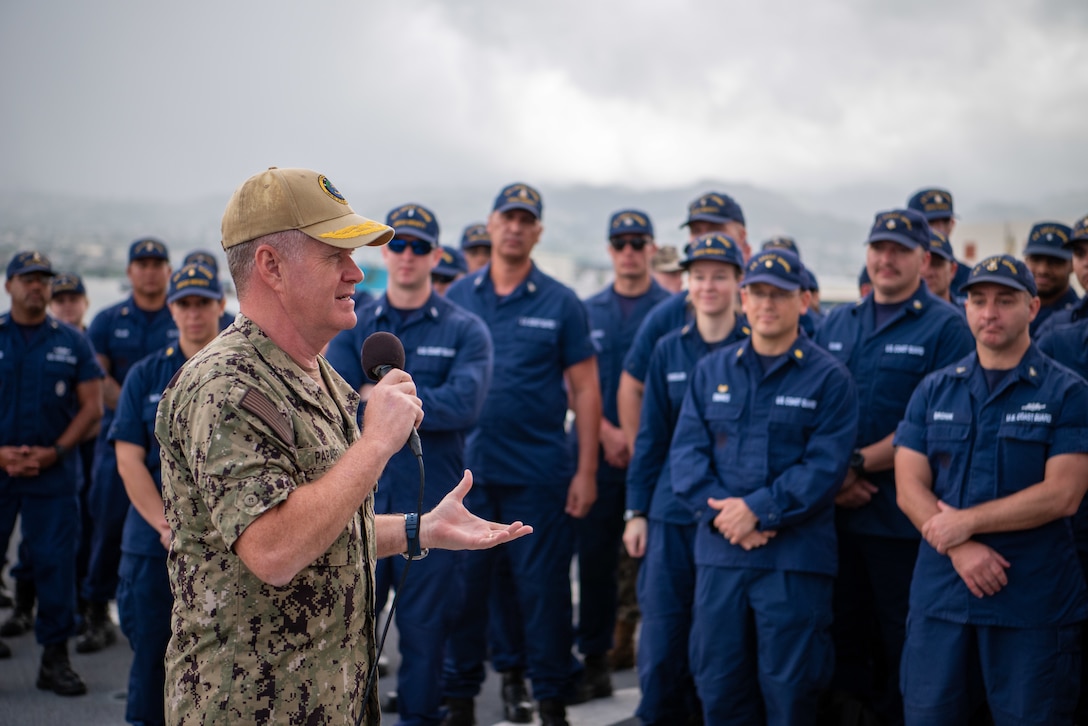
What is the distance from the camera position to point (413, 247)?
437cm

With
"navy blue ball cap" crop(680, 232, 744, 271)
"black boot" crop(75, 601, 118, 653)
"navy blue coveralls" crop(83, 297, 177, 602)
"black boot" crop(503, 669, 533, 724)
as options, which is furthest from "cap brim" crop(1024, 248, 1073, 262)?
"black boot" crop(75, 601, 118, 653)

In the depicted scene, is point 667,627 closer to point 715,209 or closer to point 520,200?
point 520,200

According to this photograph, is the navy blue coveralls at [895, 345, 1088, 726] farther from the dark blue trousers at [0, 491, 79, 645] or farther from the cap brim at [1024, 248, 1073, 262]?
the dark blue trousers at [0, 491, 79, 645]

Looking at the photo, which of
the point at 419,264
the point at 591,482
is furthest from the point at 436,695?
the point at 419,264

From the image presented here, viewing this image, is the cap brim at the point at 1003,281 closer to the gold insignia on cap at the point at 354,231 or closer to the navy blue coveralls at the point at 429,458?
the navy blue coveralls at the point at 429,458

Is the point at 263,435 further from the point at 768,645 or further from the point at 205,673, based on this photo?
the point at 768,645

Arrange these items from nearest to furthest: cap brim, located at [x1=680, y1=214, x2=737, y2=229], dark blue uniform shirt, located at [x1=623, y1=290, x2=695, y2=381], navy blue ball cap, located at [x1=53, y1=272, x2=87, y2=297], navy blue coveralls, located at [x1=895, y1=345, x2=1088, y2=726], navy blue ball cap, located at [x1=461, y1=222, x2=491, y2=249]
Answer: navy blue coveralls, located at [x1=895, y1=345, x2=1088, y2=726] < dark blue uniform shirt, located at [x1=623, y1=290, x2=695, y2=381] < cap brim, located at [x1=680, y1=214, x2=737, y2=229] < navy blue ball cap, located at [x1=461, y1=222, x2=491, y2=249] < navy blue ball cap, located at [x1=53, y1=272, x2=87, y2=297]

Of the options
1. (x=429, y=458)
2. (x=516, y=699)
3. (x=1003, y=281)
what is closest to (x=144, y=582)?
(x=429, y=458)

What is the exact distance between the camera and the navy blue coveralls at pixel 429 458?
403 centimetres

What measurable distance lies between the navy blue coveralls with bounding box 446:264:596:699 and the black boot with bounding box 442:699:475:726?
30 mm

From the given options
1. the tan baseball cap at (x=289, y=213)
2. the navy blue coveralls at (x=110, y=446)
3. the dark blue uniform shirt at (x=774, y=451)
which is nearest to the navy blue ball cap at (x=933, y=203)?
the dark blue uniform shirt at (x=774, y=451)

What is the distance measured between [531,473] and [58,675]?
245 cm

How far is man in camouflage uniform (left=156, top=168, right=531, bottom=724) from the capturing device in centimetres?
166

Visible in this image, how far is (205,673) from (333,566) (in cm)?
27
